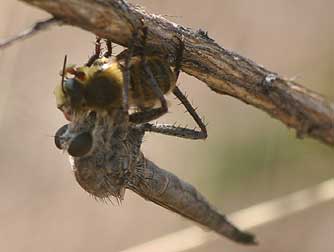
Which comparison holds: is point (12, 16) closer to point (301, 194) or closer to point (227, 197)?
point (227, 197)

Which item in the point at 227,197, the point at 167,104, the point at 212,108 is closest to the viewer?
the point at 167,104

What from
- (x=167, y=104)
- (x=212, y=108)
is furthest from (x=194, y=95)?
(x=167, y=104)

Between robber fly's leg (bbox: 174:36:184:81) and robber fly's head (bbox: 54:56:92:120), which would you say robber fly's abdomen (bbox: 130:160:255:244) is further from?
robber fly's leg (bbox: 174:36:184:81)

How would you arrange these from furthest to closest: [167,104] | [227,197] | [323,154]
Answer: [227,197] → [323,154] → [167,104]

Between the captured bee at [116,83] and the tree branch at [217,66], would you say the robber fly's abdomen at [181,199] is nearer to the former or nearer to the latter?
the captured bee at [116,83]

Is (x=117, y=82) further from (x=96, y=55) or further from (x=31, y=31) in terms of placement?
(x=31, y=31)
